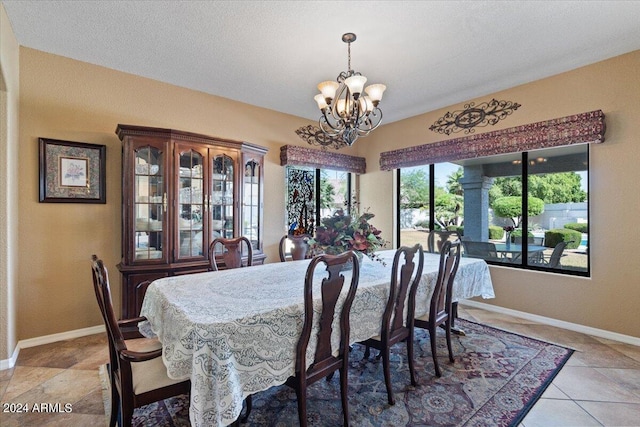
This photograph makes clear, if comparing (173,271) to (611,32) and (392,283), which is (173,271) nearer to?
(392,283)

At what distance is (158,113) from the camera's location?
11.4 ft

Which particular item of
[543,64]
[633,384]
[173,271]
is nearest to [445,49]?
[543,64]

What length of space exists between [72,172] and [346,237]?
2.76 m

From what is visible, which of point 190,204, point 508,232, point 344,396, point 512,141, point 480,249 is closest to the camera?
point 344,396

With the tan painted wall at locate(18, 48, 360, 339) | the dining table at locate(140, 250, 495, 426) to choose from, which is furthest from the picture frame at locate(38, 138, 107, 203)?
the dining table at locate(140, 250, 495, 426)

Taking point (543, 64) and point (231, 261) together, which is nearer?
point (231, 261)

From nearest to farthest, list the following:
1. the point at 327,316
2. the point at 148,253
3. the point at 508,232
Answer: the point at 327,316 → the point at 148,253 → the point at 508,232

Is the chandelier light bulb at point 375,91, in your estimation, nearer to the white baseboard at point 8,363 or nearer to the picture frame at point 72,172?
the picture frame at point 72,172

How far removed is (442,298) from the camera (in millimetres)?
2459

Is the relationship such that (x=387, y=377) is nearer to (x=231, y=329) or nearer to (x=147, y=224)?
(x=231, y=329)

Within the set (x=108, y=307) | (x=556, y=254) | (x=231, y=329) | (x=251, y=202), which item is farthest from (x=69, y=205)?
(x=556, y=254)

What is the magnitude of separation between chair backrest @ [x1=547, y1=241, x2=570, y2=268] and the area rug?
1.07 m

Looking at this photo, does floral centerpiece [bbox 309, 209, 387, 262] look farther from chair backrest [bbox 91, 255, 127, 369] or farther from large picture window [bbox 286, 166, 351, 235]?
large picture window [bbox 286, 166, 351, 235]

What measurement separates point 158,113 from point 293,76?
1.61 metres
